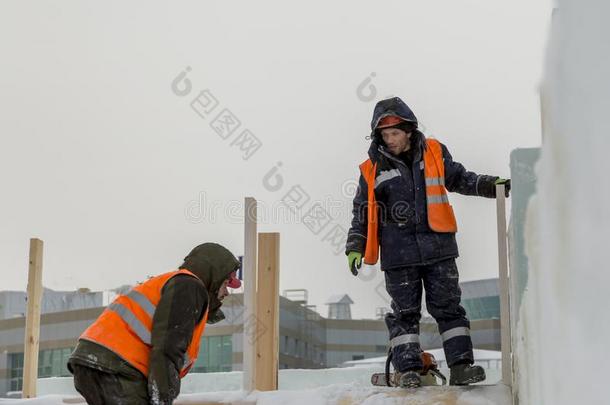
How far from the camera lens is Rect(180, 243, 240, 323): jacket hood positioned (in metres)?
3.14

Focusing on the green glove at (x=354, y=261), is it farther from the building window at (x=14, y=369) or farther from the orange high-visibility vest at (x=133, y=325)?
the building window at (x=14, y=369)

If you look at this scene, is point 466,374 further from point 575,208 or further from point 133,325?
point 575,208

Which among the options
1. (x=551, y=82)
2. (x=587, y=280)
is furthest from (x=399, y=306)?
(x=587, y=280)

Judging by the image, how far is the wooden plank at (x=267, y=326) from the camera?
482 centimetres

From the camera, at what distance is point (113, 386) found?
9.87 feet

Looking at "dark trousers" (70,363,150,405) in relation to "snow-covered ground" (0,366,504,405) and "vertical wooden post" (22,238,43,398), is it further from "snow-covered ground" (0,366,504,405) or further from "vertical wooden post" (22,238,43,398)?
"vertical wooden post" (22,238,43,398)

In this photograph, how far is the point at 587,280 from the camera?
1511 millimetres

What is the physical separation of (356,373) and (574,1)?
11.4 meters

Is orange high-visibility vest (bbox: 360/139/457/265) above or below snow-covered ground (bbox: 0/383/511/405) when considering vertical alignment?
above

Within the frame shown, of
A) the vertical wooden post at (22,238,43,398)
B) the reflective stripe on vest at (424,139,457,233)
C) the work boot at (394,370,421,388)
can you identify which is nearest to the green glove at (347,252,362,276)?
the reflective stripe on vest at (424,139,457,233)

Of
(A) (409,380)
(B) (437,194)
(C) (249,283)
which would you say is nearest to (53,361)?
(C) (249,283)

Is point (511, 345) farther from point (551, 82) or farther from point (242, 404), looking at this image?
point (551, 82)

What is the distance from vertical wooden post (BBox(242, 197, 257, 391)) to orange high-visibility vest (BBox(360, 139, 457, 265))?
745 millimetres

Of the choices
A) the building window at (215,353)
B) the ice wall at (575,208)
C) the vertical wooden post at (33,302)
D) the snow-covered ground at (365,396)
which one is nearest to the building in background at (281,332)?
the building window at (215,353)
